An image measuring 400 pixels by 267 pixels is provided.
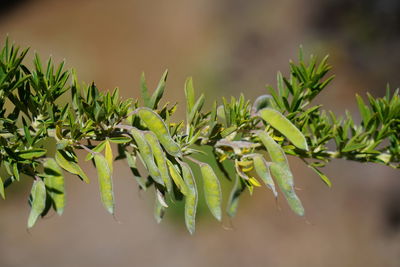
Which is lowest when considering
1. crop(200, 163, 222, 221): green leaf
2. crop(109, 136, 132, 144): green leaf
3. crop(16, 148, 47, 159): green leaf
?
crop(200, 163, 222, 221): green leaf

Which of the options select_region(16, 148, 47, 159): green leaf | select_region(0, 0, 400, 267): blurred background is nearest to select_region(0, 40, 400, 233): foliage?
select_region(16, 148, 47, 159): green leaf

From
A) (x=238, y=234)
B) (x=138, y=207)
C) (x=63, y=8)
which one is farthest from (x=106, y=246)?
(x=63, y=8)

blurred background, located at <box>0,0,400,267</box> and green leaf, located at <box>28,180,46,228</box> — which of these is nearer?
green leaf, located at <box>28,180,46,228</box>

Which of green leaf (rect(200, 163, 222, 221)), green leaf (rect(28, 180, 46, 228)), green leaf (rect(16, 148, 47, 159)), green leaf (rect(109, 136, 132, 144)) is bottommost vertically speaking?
green leaf (rect(200, 163, 222, 221))

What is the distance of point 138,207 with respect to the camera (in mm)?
3322

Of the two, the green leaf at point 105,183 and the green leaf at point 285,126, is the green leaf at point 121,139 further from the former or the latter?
the green leaf at point 285,126

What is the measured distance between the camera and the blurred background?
108 inches

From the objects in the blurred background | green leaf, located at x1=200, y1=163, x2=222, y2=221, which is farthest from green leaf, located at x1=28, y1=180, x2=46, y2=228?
the blurred background

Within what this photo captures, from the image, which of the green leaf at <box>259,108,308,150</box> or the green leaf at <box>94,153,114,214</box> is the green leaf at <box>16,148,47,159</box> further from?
the green leaf at <box>259,108,308,150</box>

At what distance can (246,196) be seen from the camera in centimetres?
309

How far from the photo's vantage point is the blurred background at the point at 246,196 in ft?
8.99

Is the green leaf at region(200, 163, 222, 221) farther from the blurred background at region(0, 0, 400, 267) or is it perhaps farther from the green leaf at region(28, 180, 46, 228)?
the blurred background at region(0, 0, 400, 267)

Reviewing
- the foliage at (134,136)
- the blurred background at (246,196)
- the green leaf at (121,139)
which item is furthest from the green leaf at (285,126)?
the blurred background at (246,196)

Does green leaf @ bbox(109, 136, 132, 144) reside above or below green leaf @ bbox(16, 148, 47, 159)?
below
